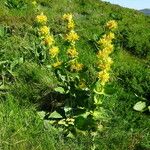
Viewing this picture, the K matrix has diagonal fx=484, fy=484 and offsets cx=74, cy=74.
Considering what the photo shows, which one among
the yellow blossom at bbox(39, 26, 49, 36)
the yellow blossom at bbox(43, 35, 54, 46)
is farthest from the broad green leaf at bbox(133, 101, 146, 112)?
the yellow blossom at bbox(39, 26, 49, 36)

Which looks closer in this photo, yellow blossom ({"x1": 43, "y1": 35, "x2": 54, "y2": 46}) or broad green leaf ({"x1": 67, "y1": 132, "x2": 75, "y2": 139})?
broad green leaf ({"x1": 67, "y1": 132, "x2": 75, "y2": 139})

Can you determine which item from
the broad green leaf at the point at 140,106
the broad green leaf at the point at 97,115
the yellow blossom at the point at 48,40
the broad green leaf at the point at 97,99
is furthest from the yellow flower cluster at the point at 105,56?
the broad green leaf at the point at 140,106

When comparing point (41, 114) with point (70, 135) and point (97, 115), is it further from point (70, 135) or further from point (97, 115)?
point (97, 115)

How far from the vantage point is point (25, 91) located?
7.30 m

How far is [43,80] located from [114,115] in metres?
1.31

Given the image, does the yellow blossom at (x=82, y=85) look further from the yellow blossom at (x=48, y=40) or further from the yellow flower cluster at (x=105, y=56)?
the yellow blossom at (x=48, y=40)

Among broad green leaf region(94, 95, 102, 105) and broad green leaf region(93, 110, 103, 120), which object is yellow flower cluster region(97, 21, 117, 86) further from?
broad green leaf region(93, 110, 103, 120)

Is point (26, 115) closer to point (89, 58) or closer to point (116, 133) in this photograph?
point (116, 133)

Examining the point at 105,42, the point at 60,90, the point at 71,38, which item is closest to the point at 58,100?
the point at 60,90

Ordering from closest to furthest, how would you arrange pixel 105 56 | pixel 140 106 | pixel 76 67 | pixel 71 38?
pixel 105 56
pixel 71 38
pixel 76 67
pixel 140 106

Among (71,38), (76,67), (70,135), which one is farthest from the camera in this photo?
(76,67)

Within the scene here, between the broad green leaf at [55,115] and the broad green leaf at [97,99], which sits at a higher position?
the broad green leaf at [97,99]

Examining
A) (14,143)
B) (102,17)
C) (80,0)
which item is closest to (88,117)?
(14,143)

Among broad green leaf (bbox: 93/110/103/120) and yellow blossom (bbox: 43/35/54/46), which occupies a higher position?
yellow blossom (bbox: 43/35/54/46)
